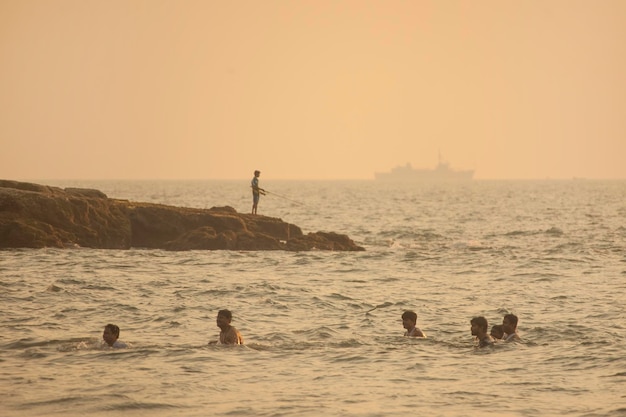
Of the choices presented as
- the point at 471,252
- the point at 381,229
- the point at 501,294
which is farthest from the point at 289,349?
the point at 381,229

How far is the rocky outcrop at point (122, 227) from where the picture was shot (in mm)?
37094

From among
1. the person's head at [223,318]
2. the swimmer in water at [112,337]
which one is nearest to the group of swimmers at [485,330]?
the person's head at [223,318]

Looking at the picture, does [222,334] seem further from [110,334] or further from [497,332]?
[497,332]

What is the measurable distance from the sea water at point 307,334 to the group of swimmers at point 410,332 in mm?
256

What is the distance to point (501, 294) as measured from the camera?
2895cm

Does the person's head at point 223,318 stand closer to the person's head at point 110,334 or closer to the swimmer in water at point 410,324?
the person's head at point 110,334

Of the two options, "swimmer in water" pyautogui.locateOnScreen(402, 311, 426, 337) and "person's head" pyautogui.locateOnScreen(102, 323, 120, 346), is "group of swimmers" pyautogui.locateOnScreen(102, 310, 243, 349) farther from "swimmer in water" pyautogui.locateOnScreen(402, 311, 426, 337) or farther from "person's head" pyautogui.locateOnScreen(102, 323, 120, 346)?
"swimmer in water" pyautogui.locateOnScreen(402, 311, 426, 337)

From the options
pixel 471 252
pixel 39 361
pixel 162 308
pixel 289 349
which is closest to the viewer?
pixel 39 361

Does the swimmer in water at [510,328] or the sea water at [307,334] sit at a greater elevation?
the swimmer in water at [510,328]

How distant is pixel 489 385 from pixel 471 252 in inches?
1142

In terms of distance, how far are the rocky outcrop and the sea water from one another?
2.51 ft

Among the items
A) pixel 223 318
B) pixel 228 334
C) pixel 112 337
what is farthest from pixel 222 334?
pixel 112 337

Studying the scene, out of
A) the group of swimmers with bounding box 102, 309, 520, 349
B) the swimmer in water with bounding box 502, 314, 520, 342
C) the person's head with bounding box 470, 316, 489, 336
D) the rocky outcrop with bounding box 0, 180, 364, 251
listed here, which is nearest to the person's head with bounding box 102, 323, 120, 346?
the group of swimmers with bounding box 102, 309, 520, 349

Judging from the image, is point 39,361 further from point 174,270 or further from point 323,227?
point 323,227
